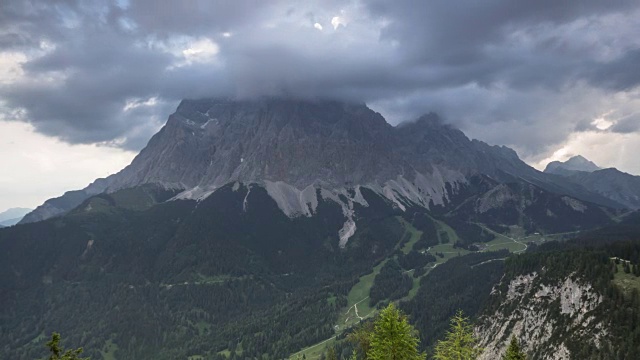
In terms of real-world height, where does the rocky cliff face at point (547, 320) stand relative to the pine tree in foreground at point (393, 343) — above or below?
below

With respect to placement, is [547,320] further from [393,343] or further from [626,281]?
[393,343]

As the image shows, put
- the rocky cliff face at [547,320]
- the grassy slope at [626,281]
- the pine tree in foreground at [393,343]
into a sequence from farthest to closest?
the rocky cliff face at [547,320]
the grassy slope at [626,281]
the pine tree in foreground at [393,343]

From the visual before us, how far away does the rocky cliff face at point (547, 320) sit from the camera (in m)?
146

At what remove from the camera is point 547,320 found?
166 m

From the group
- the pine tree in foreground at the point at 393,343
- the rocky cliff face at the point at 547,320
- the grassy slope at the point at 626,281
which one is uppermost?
the pine tree in foreground at the point at 393,343

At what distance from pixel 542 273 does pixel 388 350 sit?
15812 cm

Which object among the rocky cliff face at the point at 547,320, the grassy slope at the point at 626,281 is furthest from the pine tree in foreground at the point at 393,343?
the grassy slope at the point at 626,281

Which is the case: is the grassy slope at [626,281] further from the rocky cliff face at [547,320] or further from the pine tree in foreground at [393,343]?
the pine tree in foreground at [393,343]

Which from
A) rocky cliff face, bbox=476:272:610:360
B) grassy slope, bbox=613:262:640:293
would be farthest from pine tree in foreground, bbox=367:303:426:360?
grassy slope, bbox=613:262:640:293

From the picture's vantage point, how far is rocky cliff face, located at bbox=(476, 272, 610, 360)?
481 feet

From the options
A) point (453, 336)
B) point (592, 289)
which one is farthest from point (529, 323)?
point (453, 336)

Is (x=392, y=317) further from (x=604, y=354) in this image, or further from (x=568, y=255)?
(x=568, y=255)

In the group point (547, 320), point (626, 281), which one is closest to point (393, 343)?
point (626, 281)

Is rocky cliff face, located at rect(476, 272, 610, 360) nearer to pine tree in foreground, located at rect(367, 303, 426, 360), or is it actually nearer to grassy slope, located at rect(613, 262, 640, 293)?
grassy slope, located at rect(613, 262, 640, 293)
